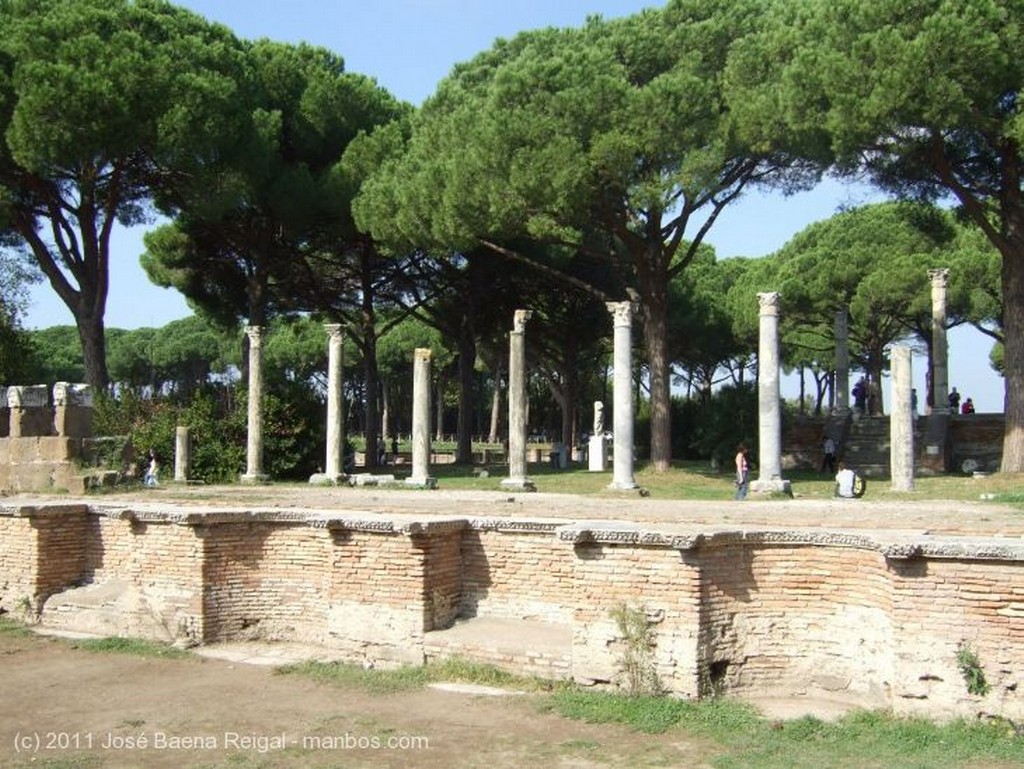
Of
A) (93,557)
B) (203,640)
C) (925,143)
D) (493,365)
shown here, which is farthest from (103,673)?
(493,365)

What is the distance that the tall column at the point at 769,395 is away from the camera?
16000mm

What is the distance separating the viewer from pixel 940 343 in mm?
22406

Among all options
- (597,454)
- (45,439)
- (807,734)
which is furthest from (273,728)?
(597,454)

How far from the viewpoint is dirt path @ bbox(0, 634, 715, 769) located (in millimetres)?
6004

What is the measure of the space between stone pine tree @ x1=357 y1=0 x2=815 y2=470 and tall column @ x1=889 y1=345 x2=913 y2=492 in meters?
4.89

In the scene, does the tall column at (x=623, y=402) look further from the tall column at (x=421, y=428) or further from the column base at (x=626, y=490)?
the tall column at (x=421, y=428)

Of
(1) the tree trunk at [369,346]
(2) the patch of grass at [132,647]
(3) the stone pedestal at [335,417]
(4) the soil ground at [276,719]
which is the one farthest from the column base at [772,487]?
(1) the tree trunk at [369,346]

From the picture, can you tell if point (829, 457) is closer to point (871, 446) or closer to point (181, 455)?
point (871, 446)

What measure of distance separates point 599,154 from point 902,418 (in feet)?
22.5

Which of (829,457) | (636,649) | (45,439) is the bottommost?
(636,649)

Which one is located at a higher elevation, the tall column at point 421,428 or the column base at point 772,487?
the tall column at point 421,428

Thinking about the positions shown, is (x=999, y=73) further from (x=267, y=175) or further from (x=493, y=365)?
(x=493, y=365)

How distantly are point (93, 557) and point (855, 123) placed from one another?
1279 cm

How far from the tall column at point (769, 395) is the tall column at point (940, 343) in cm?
760
